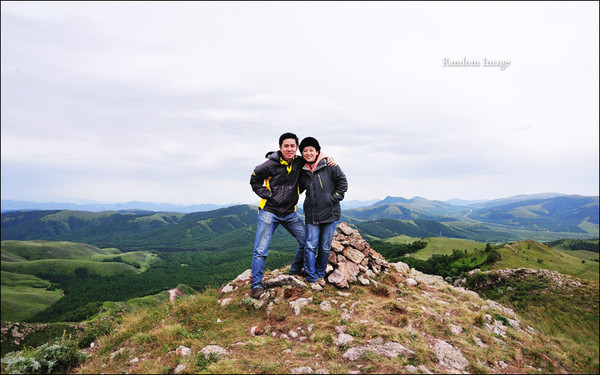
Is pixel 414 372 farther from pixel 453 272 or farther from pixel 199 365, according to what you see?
pixel 453 272

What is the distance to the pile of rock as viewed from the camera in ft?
29.6

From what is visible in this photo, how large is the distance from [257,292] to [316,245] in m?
2.45

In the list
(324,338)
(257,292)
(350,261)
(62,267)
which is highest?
(350,261)

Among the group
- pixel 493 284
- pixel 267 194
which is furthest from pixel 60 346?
pixel 493 284

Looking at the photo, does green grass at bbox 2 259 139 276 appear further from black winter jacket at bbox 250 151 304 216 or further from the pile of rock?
black winter jacket at bbox 250 151 304 216

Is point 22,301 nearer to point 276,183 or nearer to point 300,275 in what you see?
point 300,275

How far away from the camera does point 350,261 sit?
1020cm

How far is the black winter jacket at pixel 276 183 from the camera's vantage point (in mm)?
7570

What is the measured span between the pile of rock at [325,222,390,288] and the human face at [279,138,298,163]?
466 centimetres

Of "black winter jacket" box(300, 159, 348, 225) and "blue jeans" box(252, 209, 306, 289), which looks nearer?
"blue jeans" box(252, 209, 306, 289)

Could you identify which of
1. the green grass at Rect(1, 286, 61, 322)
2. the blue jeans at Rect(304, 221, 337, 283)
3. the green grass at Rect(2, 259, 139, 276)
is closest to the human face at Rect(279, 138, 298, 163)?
the blue jeans at Rect(304, 221, 337, 283)

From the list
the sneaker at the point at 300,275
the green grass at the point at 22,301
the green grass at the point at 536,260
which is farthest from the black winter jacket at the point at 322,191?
Result: the green grass at the point at 22,301

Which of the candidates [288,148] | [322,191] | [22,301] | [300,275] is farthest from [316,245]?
[22,301]

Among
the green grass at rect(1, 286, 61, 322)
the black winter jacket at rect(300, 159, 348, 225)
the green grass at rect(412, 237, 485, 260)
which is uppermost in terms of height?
the black winter jacket at rect(300, 159, 348, 225)
